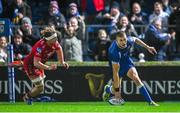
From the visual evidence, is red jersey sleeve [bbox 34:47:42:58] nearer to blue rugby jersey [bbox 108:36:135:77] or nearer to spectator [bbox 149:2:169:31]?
blue rugby jersey [bbox 108:36:135:77]

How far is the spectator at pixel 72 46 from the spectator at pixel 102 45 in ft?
1.81

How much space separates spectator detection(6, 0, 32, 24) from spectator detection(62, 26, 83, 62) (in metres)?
1.85

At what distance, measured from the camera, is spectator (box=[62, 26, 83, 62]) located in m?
19.6

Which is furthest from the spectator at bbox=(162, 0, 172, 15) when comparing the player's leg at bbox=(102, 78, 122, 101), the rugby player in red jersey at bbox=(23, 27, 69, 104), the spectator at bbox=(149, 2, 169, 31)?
the rugby player in red jersey at bbox=(23, 27, 69, 104)

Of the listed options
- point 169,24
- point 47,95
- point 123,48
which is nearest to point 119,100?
point 123,48

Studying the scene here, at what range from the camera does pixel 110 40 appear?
20.0 meters

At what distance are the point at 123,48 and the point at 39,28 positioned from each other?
4.75 meters

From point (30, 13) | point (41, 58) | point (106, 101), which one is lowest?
point (106, 101)

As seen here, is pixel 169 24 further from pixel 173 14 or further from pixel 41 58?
pixel 41 58

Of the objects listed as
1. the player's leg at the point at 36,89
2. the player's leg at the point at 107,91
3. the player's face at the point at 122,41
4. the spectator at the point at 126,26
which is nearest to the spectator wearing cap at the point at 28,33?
the spectator at the point at 126,26

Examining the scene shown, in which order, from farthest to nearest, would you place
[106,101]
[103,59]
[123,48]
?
[103,59]
[106,101]
[123,48]

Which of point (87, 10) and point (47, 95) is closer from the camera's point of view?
point (47, 95)

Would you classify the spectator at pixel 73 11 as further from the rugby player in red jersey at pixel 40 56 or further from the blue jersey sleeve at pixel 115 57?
the blue jersey sleeve at pixel 115 57

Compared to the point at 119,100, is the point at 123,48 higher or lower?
higher
